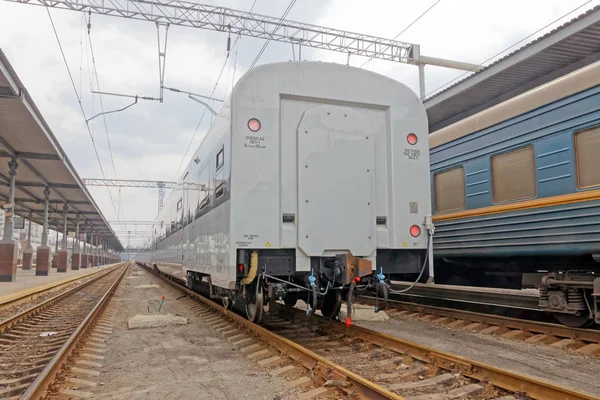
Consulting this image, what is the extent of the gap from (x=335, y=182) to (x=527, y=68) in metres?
7.32

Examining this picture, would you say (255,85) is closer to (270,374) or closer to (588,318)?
(270,374)

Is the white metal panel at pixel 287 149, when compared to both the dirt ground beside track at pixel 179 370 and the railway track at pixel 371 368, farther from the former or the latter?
the dirt ground beside track at pixel 179 370

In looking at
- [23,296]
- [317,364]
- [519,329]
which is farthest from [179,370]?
[23,296]

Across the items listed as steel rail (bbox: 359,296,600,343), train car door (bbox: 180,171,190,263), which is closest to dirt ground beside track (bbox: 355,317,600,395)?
steel rail (bbox: 359,296,600,343)

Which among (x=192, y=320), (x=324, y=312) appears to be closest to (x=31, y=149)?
(x=192, y=320)

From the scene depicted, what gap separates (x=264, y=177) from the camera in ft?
18.7

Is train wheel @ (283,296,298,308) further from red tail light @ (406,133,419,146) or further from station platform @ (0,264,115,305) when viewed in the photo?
station platform @ (0,264,115,305)

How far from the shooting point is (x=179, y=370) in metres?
5.13

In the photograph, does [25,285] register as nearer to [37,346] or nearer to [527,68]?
[37,346]

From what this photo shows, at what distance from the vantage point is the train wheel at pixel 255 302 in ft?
19.7

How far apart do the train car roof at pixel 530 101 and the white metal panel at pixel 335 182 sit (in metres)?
2.80

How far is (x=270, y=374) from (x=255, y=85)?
134 inches

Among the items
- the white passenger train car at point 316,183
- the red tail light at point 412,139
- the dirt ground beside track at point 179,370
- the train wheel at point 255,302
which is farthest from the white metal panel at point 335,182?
the dirt ground beside track at point 179,370

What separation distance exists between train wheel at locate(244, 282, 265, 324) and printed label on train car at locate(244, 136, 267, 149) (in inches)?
67.5
